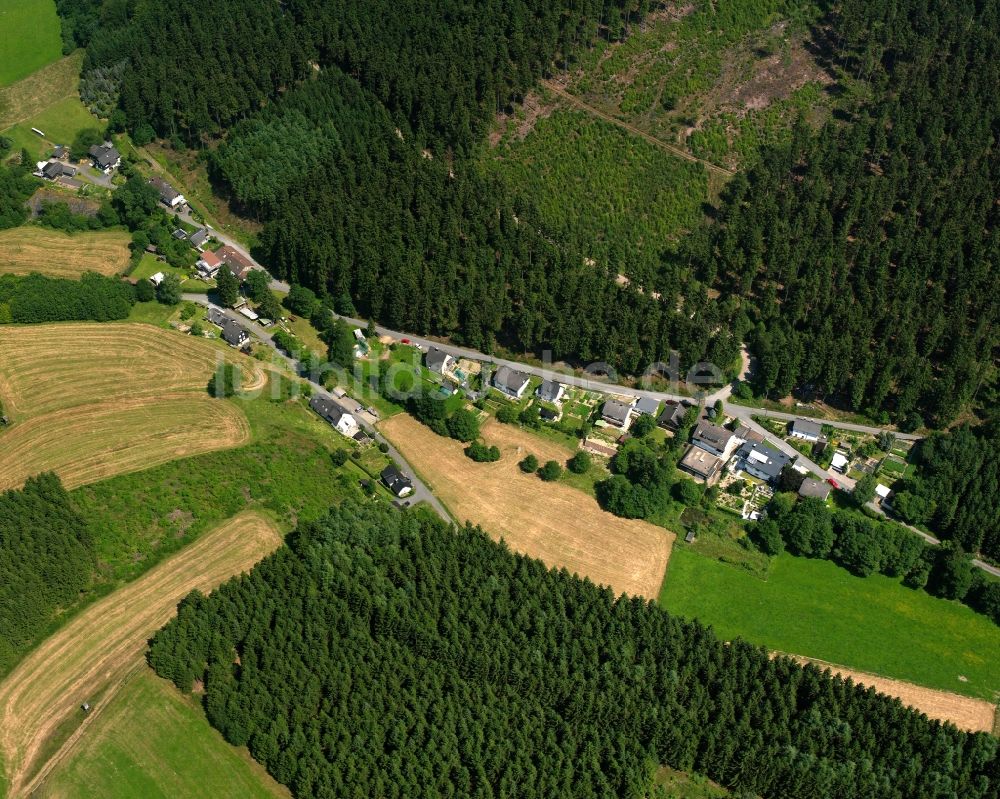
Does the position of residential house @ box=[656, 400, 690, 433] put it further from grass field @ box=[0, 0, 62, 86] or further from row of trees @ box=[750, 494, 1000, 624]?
grass field @ box=[0, 0, 62, 86]

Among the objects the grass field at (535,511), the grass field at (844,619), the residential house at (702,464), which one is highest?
the residential house at (702,464)

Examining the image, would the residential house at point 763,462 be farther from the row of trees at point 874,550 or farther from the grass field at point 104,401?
the grass field at point 104,401

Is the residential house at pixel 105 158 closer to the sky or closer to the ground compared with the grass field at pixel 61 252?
closer to the sky

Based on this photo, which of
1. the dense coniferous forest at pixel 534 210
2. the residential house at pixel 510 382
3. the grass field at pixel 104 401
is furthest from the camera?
the dense coniferous forest at pixel 534 210

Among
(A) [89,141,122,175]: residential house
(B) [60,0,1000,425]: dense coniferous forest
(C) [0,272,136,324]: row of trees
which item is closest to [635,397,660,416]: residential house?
(B) [60,0,1000,425]: dense coniferous forest

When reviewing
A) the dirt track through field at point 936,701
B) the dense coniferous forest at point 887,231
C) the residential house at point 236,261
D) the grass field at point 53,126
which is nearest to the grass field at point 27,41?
the grass field at point 53,126

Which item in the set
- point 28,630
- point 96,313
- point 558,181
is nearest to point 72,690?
point 28,630

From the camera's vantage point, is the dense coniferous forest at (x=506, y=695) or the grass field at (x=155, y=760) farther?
the grass field at (x=155, y=760)
